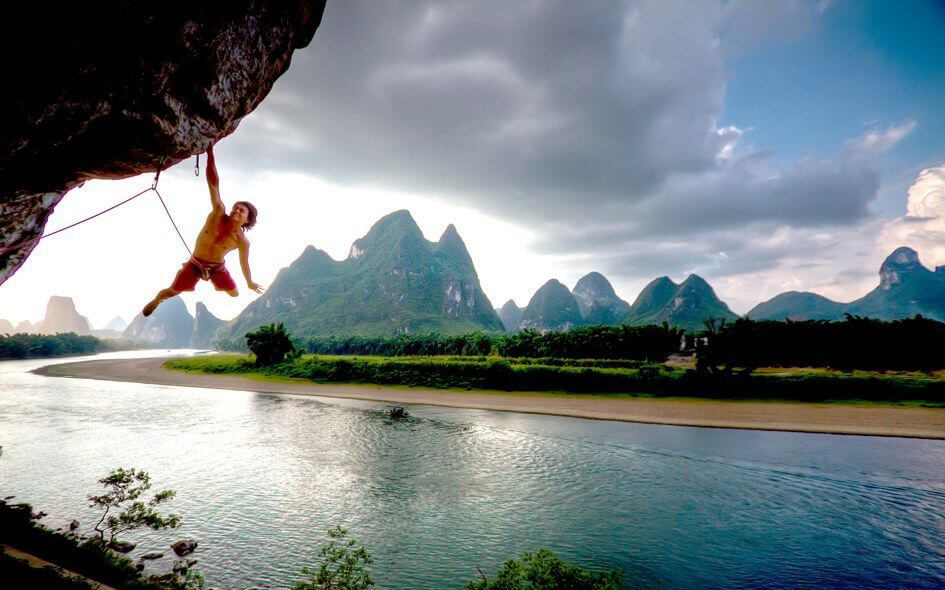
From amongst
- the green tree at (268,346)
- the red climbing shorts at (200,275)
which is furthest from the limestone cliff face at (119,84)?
the green tree at (268,346)

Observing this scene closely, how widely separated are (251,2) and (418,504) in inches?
500

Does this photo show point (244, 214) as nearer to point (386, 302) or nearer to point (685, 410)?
point (685, 410)

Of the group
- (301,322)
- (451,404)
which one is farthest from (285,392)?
(301,322)

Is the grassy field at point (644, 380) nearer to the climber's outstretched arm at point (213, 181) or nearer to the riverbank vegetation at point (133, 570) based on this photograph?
the riverbank vegetation at point (133, 570)

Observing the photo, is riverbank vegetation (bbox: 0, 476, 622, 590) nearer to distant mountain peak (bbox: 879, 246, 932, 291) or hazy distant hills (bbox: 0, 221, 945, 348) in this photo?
hazy distant hills (bbox: 0, 221, 945, 348)

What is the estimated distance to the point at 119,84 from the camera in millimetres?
3785

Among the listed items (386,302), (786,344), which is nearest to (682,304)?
(386,302)

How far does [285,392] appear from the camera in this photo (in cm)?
3859

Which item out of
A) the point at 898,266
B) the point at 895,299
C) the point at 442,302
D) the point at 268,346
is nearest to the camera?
the point at 268,346

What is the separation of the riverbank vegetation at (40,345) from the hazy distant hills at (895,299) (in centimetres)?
20272

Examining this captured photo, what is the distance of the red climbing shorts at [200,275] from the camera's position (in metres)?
5.39

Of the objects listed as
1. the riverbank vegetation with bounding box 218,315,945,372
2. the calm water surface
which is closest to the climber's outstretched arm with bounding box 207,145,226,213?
the calm water surface

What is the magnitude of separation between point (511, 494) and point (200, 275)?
38.5 ft

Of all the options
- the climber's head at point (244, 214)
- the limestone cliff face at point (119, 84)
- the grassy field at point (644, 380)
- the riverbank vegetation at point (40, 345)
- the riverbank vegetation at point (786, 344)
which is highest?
the limestone cliff face at point (119, 84)
